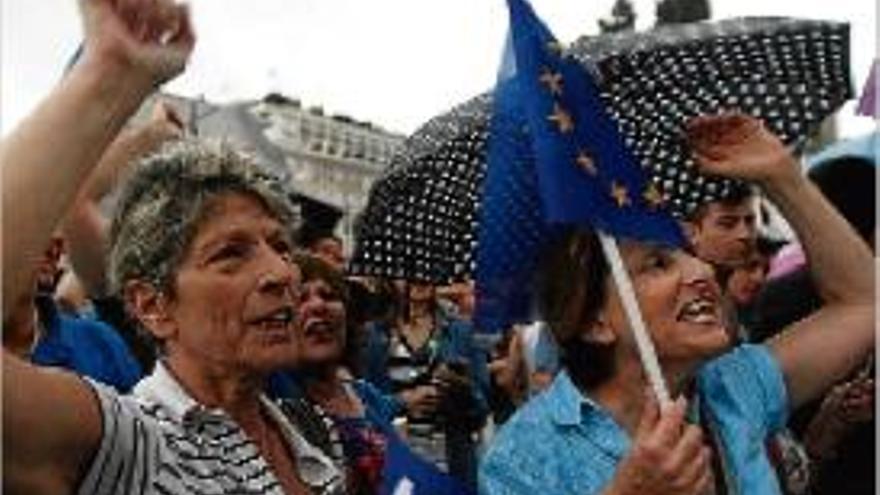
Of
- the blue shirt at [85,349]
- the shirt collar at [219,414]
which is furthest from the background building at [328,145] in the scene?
the shirt collar at [219,414]

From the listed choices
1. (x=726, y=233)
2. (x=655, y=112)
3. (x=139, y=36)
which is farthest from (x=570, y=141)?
(x=726, y=233)

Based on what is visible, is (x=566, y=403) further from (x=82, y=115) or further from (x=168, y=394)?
(x=82, y=115)

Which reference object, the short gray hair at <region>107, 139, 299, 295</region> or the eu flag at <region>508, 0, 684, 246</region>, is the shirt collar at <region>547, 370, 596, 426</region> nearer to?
the eu flag at <region>508, 0, 684, 246</region>

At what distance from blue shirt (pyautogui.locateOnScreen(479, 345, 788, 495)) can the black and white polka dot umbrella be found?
1.44 feet

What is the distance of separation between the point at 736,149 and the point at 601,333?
494mm

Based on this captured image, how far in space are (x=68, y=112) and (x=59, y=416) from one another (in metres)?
0.41

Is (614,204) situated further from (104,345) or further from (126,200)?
(104,345)

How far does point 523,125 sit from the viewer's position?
254 cm

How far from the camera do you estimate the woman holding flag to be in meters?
2.49

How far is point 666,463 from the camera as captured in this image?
219 centimetres

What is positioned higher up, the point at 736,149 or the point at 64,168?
the point at 64,168

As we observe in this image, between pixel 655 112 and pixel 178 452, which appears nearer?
pixel 178 452

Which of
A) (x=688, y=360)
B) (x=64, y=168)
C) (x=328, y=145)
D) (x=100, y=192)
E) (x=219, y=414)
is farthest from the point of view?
(x=328, y=145)

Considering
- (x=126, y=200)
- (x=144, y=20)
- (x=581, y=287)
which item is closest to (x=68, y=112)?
(x=144, y=20)
